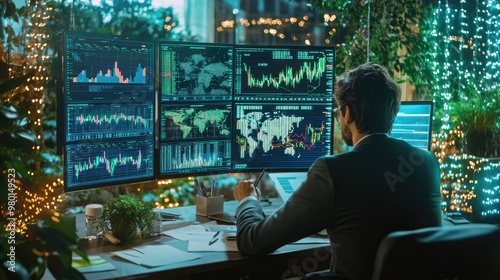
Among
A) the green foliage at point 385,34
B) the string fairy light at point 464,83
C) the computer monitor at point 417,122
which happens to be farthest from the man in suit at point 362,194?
the string fairy light at point 464,83

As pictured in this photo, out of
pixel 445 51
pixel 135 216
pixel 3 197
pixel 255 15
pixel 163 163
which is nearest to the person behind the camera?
pixel 3 197

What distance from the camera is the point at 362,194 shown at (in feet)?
5.59

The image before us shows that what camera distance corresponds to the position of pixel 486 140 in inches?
127

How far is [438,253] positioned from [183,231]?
1.12 m

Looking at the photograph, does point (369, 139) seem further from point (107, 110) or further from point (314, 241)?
point (107, 110)

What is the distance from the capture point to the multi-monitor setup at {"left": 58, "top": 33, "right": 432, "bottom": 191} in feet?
7.23

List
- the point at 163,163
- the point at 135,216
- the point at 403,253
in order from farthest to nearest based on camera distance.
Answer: the point at 163,163 → the point at 135,216 → the point at 403,253

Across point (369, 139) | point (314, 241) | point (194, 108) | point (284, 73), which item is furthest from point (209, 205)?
point (369, 139)

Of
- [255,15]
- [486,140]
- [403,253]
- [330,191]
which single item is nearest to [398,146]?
[330,191]

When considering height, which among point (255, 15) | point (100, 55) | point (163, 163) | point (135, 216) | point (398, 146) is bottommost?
point (135, 216)

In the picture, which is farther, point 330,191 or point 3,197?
point 330,191

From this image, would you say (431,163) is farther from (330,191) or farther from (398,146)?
(330,191)

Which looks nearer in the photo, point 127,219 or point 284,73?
point 127,219

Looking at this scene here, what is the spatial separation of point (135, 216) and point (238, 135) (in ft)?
2.28
